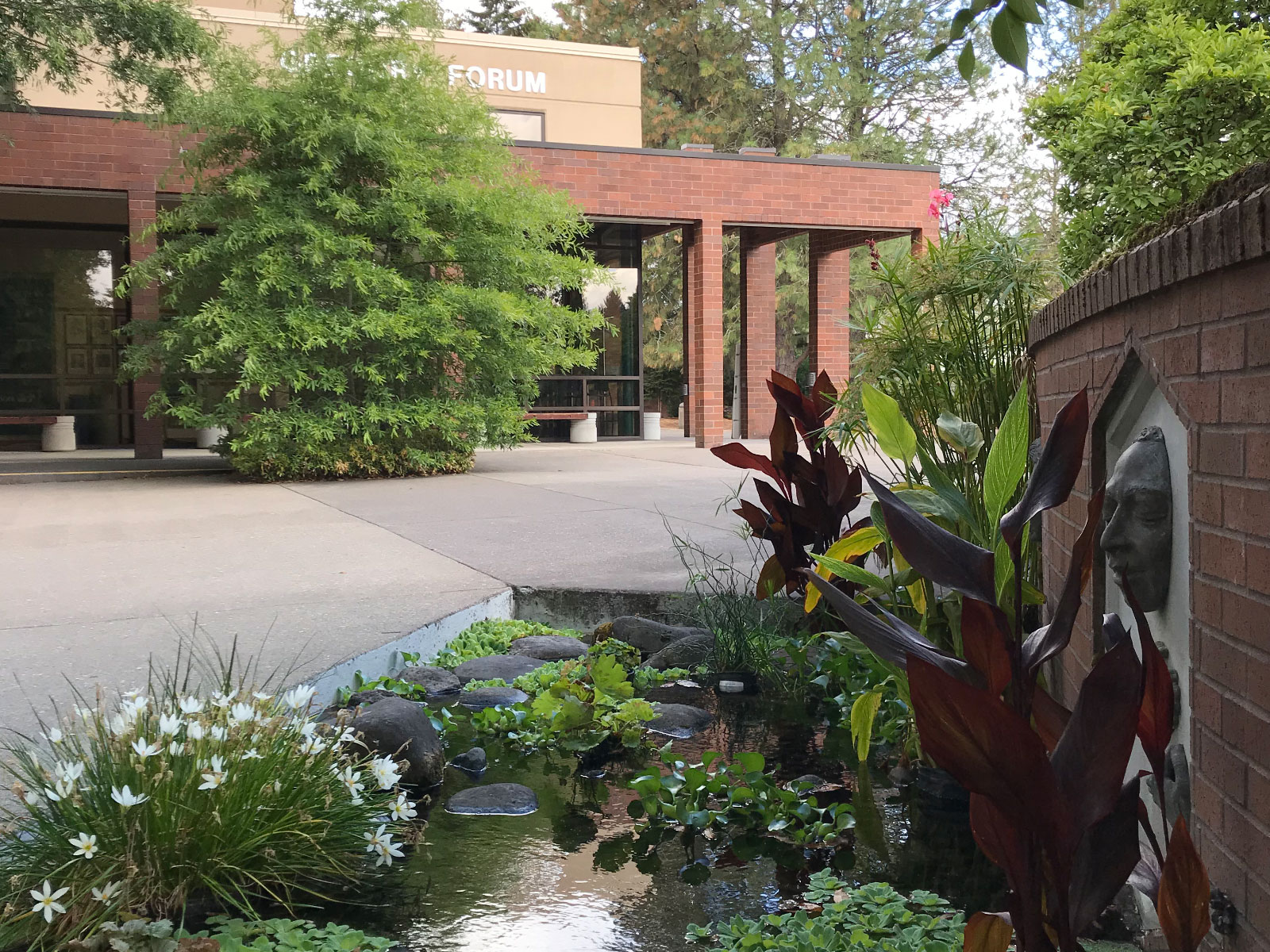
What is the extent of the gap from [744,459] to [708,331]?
1298cm

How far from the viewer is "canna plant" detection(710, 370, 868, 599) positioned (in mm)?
4398

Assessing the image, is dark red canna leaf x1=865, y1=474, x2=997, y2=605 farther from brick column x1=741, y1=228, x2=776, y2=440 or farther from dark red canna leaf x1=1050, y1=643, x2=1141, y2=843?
brick column x1=741, y1=228, x2=776, y2=440

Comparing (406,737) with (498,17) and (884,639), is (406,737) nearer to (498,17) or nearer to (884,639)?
(884,639)

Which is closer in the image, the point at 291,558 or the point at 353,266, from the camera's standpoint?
the point at 291,558

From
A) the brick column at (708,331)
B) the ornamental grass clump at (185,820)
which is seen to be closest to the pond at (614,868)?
the ornamental grass clump at (185,820)

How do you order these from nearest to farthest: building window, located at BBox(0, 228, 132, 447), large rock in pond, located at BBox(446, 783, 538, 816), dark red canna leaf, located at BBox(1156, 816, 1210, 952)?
1. dark red canna leaf, located at BBox(1156, 816, 1210, 952)
2. large rock in pond, located at BBox(446, 783, 538, 816)
3. building window, located at BBox(0, 228, 132, 447)

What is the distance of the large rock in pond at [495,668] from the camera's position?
419 centimetres

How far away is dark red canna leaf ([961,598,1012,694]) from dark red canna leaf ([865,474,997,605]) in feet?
0.08

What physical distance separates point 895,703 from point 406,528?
4957 millimetres

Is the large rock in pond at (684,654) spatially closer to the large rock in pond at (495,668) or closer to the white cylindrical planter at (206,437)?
the large rock in pond at (495,668)

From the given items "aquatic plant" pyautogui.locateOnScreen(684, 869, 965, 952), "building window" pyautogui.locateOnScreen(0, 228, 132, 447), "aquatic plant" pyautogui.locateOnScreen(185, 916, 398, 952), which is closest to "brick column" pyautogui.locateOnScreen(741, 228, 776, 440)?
"building window" pyautogui.locateOnScreen(0, 228, 132, 447)

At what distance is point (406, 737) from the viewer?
9.85ft

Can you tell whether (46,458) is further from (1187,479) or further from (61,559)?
(1187,479)

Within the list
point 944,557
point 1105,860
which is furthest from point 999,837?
point 944,557
